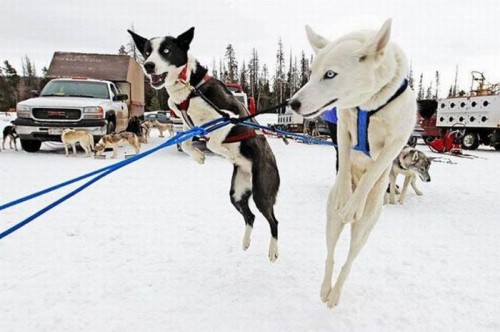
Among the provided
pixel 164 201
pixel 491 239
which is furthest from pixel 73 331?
pixel 491 239

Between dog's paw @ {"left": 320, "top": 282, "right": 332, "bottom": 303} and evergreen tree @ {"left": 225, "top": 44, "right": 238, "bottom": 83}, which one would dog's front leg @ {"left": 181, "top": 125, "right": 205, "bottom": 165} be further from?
evergreen tree @ {"left": 225, "top": 44, "right": 238, "bottom": 83}

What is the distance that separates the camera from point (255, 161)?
9.48ft

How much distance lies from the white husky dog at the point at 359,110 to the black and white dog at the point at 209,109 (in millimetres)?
771

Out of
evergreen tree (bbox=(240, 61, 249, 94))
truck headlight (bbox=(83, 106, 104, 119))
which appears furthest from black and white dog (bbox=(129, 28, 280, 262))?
evergreen tree (bbox=(240, 61, 249, 94))

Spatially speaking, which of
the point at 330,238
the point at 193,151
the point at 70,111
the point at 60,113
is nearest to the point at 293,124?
the point at 70,111

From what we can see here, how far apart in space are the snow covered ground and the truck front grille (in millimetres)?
4341

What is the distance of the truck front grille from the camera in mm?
8852

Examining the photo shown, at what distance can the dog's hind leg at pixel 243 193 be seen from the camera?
10.1 ft

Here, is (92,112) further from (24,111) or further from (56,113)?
(24,111)

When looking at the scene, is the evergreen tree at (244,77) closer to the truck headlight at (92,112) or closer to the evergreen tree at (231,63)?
the evergreen tree at (231,63)

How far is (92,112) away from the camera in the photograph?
29.9 ft

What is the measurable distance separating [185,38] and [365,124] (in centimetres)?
171

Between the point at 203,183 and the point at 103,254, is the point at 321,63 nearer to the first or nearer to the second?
the point at 103,254

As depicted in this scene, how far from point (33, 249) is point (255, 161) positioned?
6.59 ft
